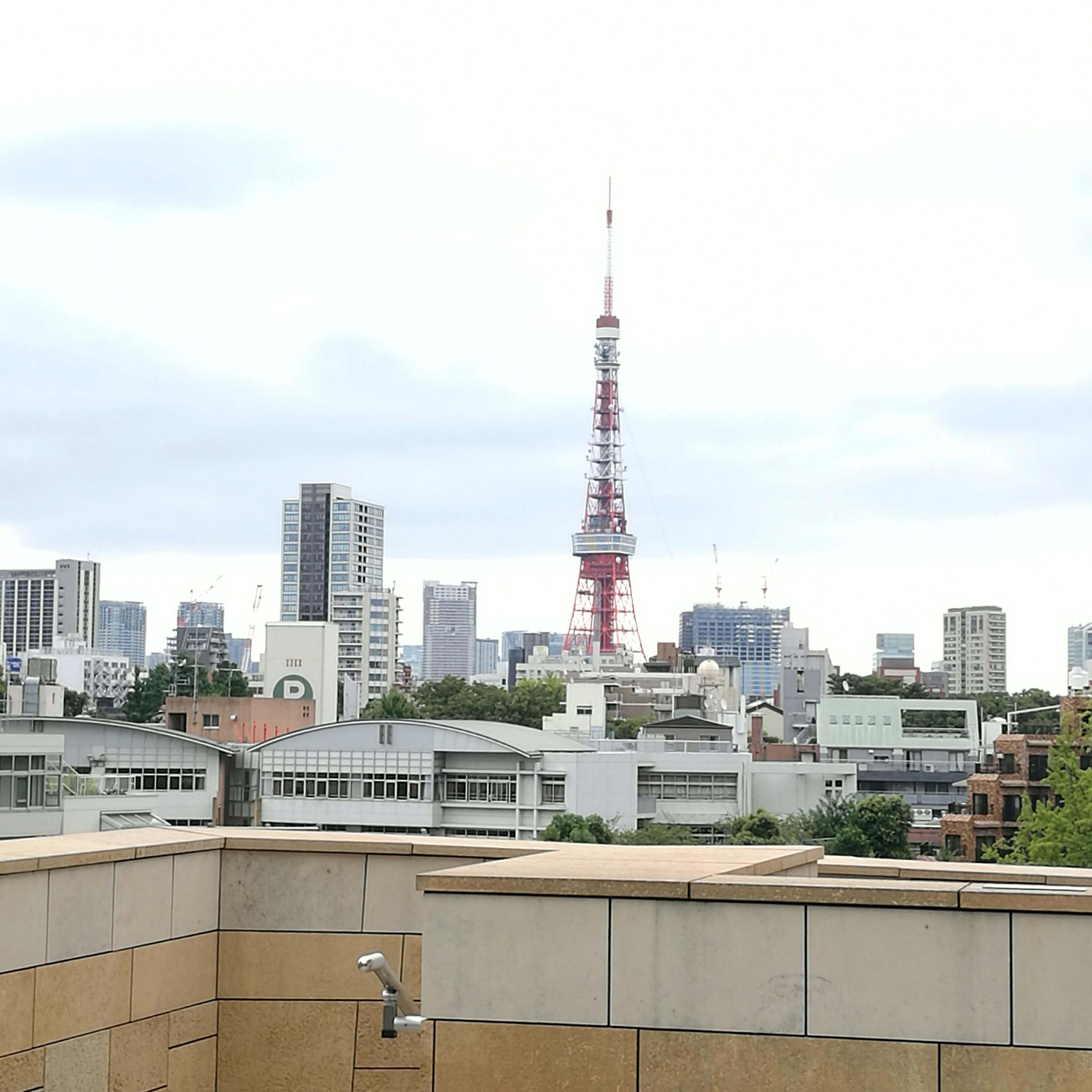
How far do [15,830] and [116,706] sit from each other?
12521 centimetres

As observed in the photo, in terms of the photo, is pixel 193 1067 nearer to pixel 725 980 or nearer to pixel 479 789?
pixel 725 980

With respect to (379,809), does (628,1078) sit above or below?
above

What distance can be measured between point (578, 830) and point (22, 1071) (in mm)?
59521

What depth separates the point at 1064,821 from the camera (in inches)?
1277

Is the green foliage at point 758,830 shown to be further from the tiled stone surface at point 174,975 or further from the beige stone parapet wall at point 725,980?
the beige stone parapet wall at point 725,980

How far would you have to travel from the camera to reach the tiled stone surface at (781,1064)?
5.86 meters

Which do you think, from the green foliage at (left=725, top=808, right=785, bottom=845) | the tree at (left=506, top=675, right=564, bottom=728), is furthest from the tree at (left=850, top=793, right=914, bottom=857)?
the tree at (left=506, top=675, right=564, bottom=728)

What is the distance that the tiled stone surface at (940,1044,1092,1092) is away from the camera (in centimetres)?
571

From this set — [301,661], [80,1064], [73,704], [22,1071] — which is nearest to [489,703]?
[301,661]

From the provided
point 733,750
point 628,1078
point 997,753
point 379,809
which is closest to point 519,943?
point 628,1078

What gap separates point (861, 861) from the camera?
872cm

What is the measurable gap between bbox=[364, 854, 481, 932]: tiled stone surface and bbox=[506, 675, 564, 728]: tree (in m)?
121

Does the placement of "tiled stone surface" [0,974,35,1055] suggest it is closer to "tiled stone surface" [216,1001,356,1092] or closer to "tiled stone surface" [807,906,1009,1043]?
"tiled stone surface" [216,1001,356,1092]

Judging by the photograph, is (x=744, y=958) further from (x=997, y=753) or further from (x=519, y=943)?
(x=997, y=753)
